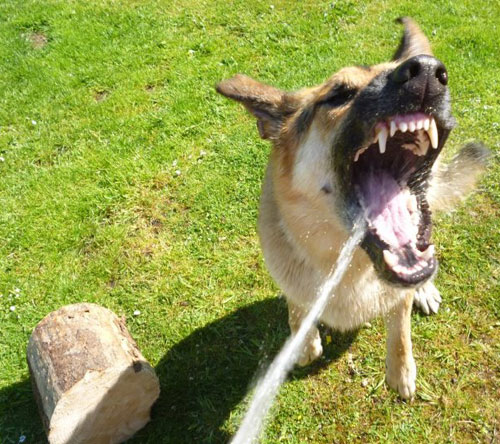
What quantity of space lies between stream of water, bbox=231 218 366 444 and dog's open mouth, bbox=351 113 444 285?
1.45 ft

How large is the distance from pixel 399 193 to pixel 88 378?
261cm

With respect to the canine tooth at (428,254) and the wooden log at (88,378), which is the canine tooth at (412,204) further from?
the wooden log at (88,378)

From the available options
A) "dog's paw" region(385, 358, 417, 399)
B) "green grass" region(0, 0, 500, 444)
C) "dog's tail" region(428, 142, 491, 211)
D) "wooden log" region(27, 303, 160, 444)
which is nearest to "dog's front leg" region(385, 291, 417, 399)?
"dog's paw" region(385, 358, 417, 399)

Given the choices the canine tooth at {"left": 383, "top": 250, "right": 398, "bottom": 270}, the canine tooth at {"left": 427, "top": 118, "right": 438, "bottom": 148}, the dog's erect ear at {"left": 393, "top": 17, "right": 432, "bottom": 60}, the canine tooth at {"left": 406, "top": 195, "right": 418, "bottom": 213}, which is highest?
the dog's erect ear at {"left": 393, "top": 17, "right": 432, "bottom": 60}

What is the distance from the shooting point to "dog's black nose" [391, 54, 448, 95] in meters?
2.45

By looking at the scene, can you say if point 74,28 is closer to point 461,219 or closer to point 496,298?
point 461,219

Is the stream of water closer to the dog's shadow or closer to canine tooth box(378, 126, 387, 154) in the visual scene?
the dog's shadow

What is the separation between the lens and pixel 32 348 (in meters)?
3.94

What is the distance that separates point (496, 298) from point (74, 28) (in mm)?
8240

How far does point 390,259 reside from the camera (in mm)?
2791

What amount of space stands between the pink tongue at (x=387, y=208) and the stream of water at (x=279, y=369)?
427 mm

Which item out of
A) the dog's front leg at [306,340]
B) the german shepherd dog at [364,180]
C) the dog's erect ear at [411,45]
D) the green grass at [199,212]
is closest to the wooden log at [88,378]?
the green grass at [199,212]

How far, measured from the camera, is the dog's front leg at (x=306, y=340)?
4034mm

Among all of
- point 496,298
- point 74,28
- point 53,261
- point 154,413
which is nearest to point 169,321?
point 154,413
